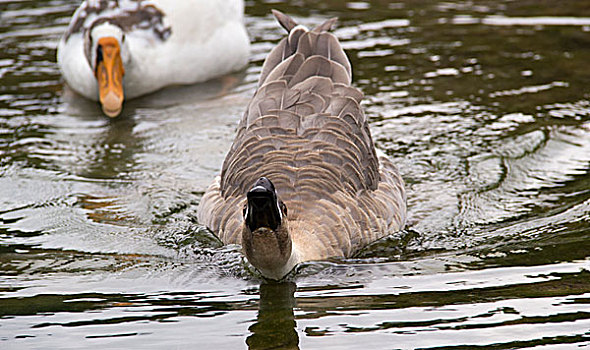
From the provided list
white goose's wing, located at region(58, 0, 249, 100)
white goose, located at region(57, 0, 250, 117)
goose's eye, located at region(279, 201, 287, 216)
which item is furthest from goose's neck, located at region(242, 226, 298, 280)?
white goose's wing, located at region(58, 0, 249, 100)

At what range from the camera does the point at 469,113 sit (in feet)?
35.2

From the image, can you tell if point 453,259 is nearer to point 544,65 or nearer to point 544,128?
point 544,128

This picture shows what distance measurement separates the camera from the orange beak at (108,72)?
11.4m

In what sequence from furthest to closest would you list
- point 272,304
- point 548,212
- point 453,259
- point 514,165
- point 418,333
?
point 514,165
point 548,212
point 453,259
point 272,304
point 418,333

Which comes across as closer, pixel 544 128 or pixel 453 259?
pixel 453 259

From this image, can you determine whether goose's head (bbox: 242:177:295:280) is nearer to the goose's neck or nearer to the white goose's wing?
the goose's neck

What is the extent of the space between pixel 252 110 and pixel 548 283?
300cm

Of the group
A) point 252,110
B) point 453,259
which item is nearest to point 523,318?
point 453,259

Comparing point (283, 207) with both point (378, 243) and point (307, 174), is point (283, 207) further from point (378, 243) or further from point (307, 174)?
point (378, 243)

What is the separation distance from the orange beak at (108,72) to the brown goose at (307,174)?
126 inches

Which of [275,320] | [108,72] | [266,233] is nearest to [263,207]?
[266,233]

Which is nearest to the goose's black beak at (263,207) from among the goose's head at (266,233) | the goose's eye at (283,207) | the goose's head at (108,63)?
the goose's head at (266,233)

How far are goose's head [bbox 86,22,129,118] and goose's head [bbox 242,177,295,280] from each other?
200 inches

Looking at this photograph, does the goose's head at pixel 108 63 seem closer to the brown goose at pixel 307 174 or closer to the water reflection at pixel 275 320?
the brown goose at pixel 307 174
